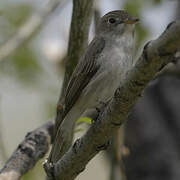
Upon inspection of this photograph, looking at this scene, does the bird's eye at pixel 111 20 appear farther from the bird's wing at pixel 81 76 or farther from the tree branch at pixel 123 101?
the tree branch at pixel 123 101

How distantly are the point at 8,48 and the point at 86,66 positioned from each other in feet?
3.82

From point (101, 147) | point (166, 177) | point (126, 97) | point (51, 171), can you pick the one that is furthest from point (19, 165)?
point (166, 177)

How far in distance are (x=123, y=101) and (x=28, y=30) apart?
2643mm

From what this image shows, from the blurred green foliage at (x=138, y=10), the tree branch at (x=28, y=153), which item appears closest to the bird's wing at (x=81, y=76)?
the tree branch at (x=28, y=153)

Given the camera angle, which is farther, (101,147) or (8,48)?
(8,48)

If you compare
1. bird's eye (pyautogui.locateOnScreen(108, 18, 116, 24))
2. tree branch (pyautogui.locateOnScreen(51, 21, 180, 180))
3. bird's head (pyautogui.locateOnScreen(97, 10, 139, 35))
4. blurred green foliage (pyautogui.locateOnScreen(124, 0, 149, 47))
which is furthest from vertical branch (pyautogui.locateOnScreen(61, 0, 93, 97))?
blurred green foliage (pyautogui.locateOnScreen(124, 0, 149, 47))

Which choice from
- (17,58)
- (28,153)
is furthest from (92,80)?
(17,58)

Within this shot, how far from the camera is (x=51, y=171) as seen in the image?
308cm

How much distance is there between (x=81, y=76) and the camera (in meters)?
3.90

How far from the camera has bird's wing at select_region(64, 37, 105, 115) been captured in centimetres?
381

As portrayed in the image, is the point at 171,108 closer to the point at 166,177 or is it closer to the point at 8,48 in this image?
the point at 166,177

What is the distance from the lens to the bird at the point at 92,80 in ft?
12.5

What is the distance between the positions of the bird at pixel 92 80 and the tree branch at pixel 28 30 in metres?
0.95

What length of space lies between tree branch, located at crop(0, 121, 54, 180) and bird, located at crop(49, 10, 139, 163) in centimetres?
16
